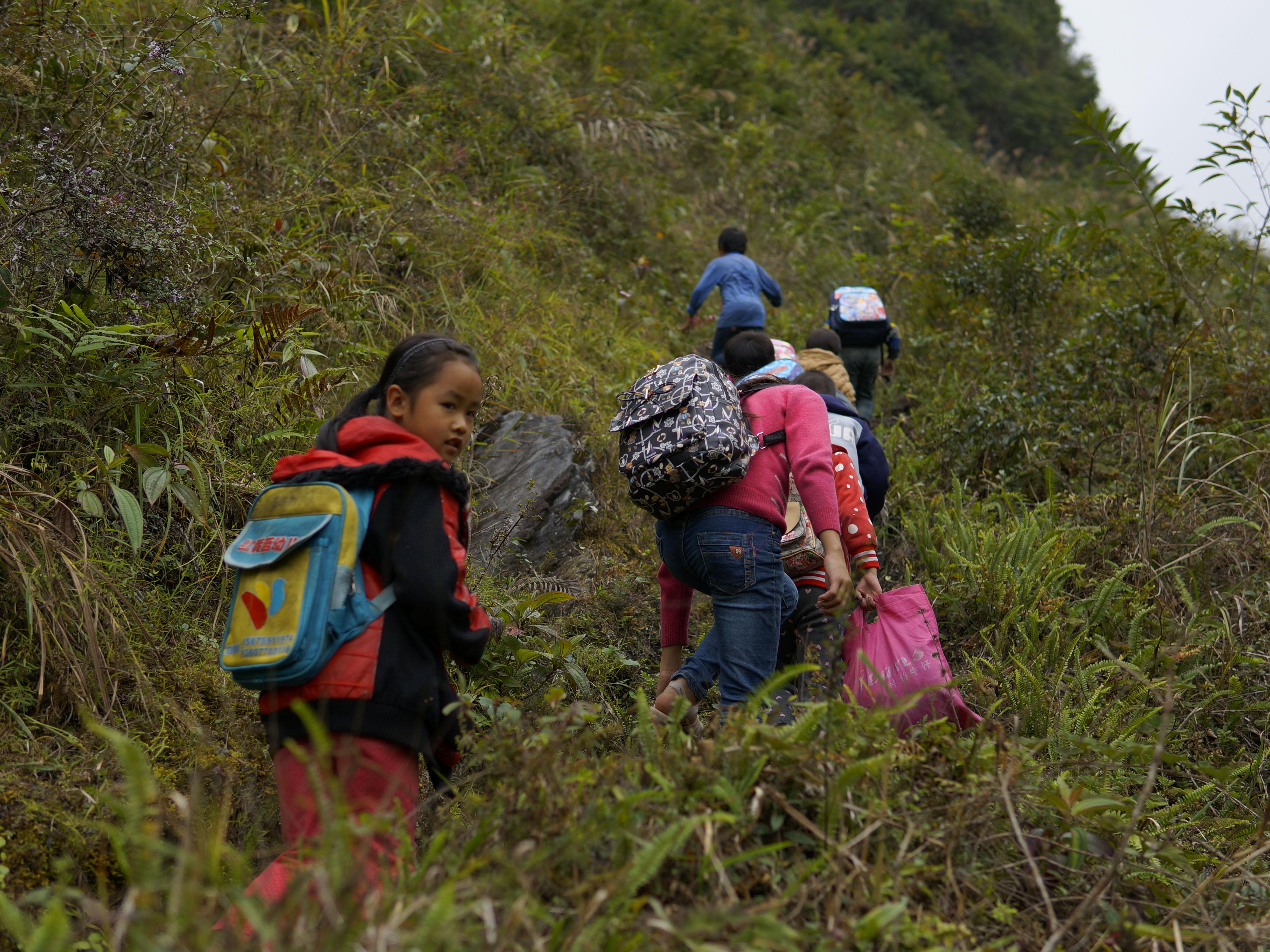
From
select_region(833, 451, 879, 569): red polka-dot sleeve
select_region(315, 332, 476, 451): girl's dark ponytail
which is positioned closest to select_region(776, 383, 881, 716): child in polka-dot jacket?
select_region(833, 451, 879, 569): red polka-dot sleeve

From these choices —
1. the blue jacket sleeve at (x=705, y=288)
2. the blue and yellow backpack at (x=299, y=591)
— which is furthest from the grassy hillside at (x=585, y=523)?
the blue jacket sleeve at (x=705, y=288)

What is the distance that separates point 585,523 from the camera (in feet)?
16.5

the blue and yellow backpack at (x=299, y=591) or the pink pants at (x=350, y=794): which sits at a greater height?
the blue and yellow backpack at (x=299, y=591)

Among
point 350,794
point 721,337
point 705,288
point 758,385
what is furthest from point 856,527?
point 705,288

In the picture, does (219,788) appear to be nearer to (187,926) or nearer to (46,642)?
(46,642)

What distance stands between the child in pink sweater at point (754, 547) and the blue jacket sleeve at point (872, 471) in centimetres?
70

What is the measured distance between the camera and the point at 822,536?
3.24 meters

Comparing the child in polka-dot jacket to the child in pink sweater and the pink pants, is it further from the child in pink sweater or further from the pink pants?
the pink pants

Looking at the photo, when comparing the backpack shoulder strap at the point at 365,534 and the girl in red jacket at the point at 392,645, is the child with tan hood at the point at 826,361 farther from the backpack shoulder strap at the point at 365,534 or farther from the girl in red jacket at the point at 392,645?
the backpack shoulder strap at the point at 365,534

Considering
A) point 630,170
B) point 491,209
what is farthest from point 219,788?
point 630,170

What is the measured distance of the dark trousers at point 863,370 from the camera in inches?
297

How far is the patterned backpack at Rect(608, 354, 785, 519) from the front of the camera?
10.1 feet

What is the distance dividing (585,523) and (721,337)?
3.07m

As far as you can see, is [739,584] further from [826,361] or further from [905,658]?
[826,361]
